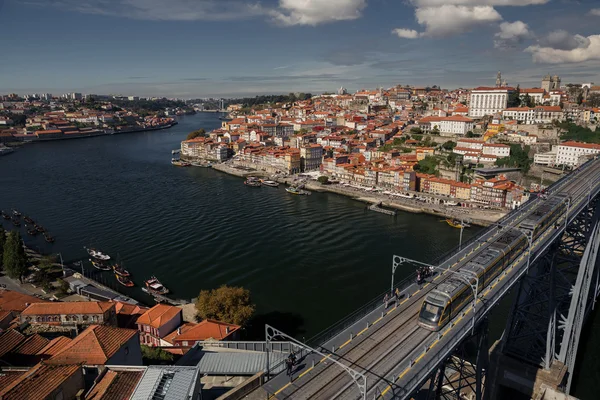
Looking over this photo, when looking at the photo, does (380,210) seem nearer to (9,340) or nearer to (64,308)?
(64,308)

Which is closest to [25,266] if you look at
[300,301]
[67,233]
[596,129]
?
[67,233]

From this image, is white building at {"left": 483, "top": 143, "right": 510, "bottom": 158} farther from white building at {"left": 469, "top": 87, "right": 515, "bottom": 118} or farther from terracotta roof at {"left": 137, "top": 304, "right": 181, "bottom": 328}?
terracotta roof at {"left": 137, "top": 304, "right": 181, "bottom": 328}

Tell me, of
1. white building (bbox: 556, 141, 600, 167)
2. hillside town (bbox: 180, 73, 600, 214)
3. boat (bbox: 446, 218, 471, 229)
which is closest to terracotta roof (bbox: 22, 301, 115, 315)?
boat (bbox: 446, 218, 471, 229)

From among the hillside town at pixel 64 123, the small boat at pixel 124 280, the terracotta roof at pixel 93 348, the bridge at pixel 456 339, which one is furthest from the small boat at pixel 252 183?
the hillside town at pixel 64 123

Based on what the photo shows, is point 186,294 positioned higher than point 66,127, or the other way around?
point 66,127

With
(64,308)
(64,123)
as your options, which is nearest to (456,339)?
(64,308)

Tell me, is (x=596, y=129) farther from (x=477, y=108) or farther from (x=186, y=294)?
(x=186, y=294)
